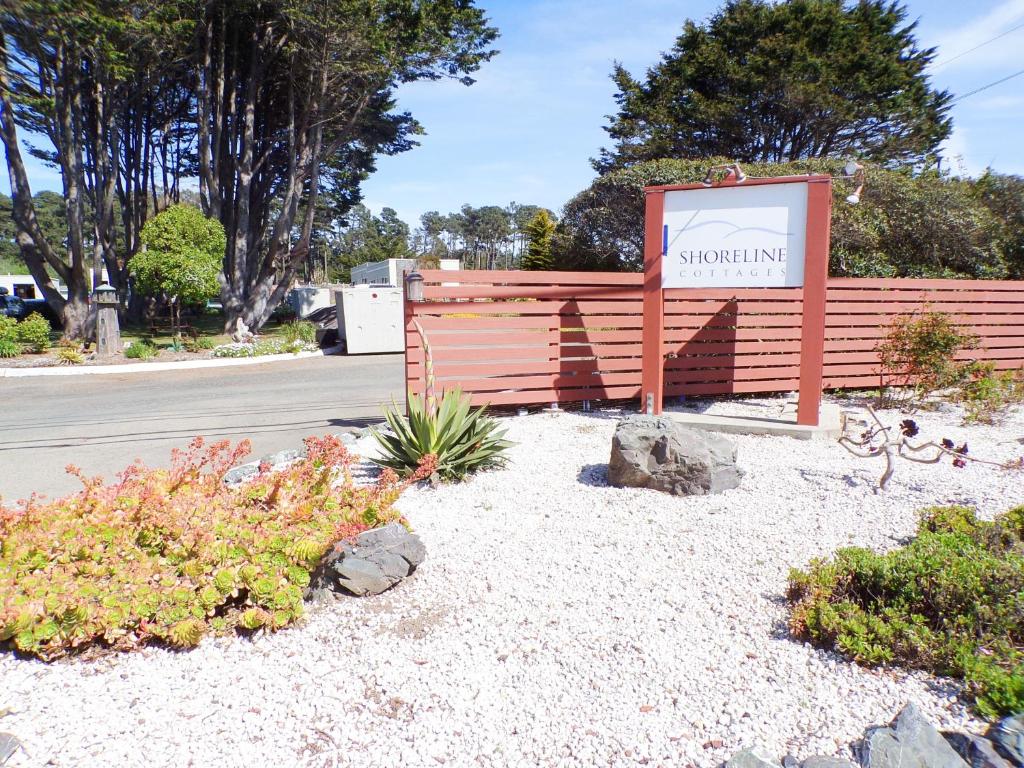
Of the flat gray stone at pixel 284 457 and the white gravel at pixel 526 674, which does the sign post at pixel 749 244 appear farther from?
the flat gray stone at pixel 284 457

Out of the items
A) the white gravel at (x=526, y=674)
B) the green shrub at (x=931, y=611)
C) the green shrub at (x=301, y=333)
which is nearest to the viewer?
the white gravel at (x=526, y=674)

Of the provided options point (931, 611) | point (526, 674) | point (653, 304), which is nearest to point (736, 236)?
point (653, 304)

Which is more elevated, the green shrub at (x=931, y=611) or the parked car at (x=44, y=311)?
the parked car at (x=44, y=311)

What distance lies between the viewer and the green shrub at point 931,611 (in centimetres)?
242

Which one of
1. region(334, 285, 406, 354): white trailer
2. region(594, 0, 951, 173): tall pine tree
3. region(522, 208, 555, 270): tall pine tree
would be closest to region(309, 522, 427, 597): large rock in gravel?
region(334, 285, 406, 354): white trailer

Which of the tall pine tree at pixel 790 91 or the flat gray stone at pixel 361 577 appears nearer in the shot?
the flat gray stone at pixel 361 577

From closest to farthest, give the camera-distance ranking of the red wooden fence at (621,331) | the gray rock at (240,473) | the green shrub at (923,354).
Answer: the gray rock at (240,473), the red wooden fence at (621,331), the green shrub at (923,354)

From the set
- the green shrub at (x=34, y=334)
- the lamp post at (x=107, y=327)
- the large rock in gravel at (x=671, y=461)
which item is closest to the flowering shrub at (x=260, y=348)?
the lamp post at (x=107, y=327)

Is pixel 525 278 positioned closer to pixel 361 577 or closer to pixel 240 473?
pixel 240 473

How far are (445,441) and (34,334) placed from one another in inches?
594

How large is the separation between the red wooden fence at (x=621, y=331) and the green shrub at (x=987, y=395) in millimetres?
768

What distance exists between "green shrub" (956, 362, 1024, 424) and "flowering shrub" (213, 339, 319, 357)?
569 inches

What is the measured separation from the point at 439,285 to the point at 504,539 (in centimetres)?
397

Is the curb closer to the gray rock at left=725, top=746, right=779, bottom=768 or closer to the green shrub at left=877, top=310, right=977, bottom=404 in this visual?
the green shrub at left=877, top=310, right=977, bottom=404
